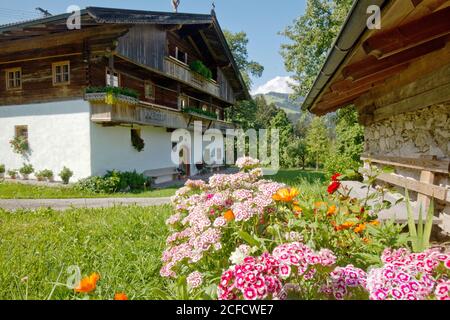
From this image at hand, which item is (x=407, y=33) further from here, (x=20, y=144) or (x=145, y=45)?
(x=20, y=144)

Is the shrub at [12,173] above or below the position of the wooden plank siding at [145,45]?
below

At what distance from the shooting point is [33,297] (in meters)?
2.38

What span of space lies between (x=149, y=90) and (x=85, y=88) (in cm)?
494

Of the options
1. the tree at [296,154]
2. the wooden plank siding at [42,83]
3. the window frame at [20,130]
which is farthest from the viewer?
the tree at [296,154]

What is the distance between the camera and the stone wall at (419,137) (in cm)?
383

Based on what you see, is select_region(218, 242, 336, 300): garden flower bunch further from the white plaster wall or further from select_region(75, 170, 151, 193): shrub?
the white plaster wall

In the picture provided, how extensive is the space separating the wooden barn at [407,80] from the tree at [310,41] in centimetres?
1519

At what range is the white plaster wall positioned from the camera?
11891mm

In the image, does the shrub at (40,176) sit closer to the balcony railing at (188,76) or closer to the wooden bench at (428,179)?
the balcony railing at (188,76)

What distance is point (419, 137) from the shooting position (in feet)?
15.1

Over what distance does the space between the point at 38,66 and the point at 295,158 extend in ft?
91.3

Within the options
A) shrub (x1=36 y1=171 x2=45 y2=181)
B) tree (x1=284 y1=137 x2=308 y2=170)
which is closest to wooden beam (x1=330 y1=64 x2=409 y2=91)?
shrub (x1=36 y1=171 x2=45 y2=181)

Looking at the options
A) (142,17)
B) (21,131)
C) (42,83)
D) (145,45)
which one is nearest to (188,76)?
(145,45)

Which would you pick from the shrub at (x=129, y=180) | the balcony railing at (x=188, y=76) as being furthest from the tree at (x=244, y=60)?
the shrub at (x=129, y=180)
